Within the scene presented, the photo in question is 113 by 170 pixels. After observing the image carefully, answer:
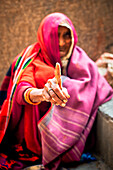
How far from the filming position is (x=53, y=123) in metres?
1.22

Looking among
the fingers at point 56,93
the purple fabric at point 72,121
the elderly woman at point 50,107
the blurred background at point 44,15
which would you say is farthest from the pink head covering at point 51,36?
the blurred background at point 44,15

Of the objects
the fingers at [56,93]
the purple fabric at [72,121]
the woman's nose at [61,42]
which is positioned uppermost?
the woman's nose at [61,42]

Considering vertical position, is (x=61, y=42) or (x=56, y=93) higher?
(x=61, y=42)

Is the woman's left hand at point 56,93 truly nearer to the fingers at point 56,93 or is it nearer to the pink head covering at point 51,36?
the fingers at point 56,93

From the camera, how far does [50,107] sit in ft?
4.09

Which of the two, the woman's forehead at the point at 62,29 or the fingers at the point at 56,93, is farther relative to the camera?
the woman's forehead at the point at 62,29

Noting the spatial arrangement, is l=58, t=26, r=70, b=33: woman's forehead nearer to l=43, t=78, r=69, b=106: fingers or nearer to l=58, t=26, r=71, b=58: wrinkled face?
l=58, t=26, r=71, b=58: wrinkled face

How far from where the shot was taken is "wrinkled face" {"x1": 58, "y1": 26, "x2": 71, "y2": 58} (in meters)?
1.33

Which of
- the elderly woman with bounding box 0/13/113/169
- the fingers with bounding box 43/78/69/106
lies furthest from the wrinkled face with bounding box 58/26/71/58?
the fingers with bounding box 43/78/69/106

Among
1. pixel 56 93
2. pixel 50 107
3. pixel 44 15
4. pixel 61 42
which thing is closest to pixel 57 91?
pixel 56 93

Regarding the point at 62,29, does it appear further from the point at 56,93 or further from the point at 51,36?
the point at 56,93

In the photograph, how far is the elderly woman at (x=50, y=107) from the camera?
1229mm

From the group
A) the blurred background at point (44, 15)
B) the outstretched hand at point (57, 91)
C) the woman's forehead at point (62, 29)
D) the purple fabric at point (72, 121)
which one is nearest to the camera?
the outstretched hand at point (57, 91)

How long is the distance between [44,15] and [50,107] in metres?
1.39
